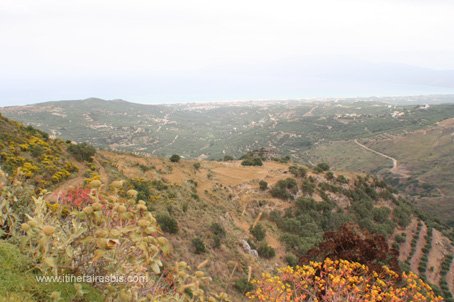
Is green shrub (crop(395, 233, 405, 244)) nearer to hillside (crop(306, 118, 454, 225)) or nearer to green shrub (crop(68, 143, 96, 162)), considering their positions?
hillside (crop(306, 118, 454, 225))

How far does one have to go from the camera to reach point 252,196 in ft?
112

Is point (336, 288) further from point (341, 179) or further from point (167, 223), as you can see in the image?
point (341, 179)

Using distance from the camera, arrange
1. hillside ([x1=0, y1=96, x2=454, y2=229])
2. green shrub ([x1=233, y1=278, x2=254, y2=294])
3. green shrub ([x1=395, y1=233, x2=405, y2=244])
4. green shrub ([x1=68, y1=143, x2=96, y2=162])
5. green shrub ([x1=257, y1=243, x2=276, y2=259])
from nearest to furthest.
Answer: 1. green shrub ([x1=233, y1=278, x2=254, y2=294])
2. green shrub ([x1=257, y1=243, x2=276, y2=259])
3. green shrub ([x1=68, y1=143, x2=96, y2=162])
4. green shrub ([x1=395, y1=233, x2=405, y2=244])
5. hillside ([x1=0, y1=96, x2=454, y2=229])

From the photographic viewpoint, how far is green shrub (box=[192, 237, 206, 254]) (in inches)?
636

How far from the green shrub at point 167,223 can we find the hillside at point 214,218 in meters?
0.05

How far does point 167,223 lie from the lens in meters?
16.4

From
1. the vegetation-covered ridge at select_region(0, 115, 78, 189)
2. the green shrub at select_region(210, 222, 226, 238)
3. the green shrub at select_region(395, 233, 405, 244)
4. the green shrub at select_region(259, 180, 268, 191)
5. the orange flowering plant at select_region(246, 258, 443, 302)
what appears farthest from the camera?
the green shrub at select_region(395, 233, 405, 244)

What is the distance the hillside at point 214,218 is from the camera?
4.08 meters

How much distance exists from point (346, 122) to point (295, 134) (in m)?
33.1

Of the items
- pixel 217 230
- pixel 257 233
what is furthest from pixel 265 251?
pixel 217 230

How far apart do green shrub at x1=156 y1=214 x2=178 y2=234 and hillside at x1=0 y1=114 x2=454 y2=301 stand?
0.17 ft

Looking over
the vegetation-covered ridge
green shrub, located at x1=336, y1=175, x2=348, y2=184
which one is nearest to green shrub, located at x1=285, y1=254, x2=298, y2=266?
the vegetation-covered ridge

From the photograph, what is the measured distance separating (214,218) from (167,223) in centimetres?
602

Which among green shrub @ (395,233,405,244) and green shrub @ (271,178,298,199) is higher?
green shrub @ (271,178,298,199)
